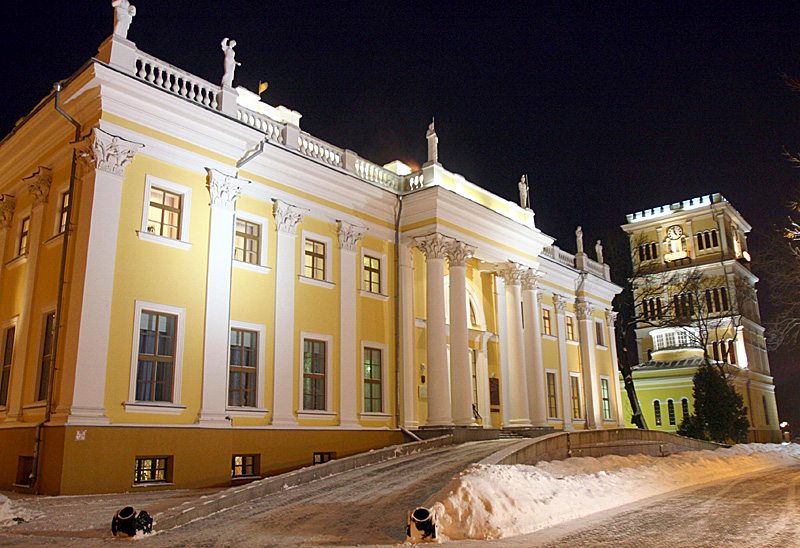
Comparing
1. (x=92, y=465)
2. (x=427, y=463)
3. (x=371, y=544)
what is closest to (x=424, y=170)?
(x=427, y=463)

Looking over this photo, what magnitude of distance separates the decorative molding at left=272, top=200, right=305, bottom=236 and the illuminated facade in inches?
1494

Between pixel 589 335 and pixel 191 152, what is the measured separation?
2441cm

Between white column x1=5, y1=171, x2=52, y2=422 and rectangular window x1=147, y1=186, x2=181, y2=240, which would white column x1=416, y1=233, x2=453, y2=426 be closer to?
rectangular window x1=147, y1=186, x2=181, y2=240

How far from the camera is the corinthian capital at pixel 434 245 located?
22.5 m

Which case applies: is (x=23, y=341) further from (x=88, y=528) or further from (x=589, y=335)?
(x=589, y=335)

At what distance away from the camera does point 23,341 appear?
16703 millimetres

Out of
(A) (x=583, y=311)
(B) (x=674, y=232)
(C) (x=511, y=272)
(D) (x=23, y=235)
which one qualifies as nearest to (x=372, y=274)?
(C) (x=511, y=272)

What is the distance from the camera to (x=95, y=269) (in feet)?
48.5

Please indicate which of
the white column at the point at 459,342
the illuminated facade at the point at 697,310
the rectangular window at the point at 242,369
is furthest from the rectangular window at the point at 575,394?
the illuminated facade at the point at 697,310

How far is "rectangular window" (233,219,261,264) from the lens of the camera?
1841cm

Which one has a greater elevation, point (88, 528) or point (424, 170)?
point (424, 170)

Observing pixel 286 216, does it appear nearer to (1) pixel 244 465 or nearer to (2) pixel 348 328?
(2) pixel 348 328

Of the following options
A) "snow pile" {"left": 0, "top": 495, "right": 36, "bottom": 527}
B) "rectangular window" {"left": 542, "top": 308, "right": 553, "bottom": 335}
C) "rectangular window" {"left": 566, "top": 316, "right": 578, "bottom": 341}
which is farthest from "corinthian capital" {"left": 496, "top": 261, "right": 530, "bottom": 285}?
"snow pile" {"left": 0, "top": 495, "right": 36, "bottom": 527}

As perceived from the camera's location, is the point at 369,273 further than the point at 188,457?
Yes
